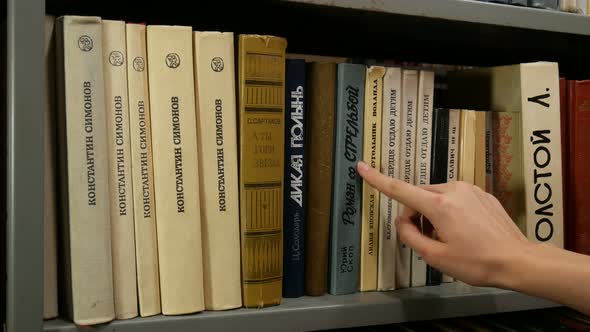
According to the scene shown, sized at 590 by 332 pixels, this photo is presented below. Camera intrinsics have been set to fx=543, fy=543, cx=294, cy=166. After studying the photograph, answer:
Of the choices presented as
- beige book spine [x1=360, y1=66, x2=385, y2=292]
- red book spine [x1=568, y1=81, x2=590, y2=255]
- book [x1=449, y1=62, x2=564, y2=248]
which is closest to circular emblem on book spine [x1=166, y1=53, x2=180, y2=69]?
beige book spine [x1=360, y1=66, x2=385, y2=292]

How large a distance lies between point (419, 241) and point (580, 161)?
1.07 ft

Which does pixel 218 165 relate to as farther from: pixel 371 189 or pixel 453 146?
pixel 453 146

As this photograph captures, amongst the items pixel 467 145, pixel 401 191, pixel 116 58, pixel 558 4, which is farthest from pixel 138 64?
pixel 558 4

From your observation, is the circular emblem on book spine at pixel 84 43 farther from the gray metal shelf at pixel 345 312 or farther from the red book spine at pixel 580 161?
the red book spine at pixel 580 161

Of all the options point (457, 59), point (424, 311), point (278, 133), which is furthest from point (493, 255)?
point (457, 59)

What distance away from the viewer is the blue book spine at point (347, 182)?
0.69 meters

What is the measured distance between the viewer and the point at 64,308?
615mm

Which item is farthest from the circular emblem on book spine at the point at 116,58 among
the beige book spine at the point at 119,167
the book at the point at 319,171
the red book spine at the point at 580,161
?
the red book spine at the point at 580,161

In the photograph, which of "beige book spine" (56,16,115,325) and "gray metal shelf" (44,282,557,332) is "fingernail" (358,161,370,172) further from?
"beige book spine" (56,16,115,325)

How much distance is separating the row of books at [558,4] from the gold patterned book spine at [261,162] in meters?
0.33

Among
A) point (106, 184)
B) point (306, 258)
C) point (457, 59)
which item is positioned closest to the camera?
point (106, 184)

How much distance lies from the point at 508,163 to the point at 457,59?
1.26 ft

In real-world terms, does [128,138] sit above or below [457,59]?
below

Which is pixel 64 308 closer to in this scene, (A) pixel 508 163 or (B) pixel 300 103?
(B) pixel 300 103
